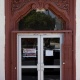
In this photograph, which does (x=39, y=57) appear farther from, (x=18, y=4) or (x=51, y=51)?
(x=18, y=4)

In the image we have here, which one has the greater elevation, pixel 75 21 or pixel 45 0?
pixel 45 0

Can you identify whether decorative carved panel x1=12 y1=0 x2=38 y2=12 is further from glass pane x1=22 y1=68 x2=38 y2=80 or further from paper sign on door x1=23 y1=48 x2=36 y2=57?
glass pane x1=22 y1=68 x2=38 y2=80

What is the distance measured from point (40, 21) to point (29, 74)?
6.42 feet

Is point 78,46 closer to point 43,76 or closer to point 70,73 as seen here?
point 70,73

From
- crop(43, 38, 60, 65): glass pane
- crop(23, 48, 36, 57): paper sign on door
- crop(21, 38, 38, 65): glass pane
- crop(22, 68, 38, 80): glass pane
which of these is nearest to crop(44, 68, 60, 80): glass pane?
crop(43, 38, 60, 65): glass pane

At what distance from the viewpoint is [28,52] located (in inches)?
390

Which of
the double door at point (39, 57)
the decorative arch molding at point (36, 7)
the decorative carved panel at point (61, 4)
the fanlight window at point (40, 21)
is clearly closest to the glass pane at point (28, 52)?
the double door at point (39, 57)

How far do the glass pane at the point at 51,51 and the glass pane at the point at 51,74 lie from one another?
0.25 m

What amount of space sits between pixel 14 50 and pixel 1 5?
1629mm

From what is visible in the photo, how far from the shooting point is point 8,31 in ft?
31.0

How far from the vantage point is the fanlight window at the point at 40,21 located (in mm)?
Answer: 9836

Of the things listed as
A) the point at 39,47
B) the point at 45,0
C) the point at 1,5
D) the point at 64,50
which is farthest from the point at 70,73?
the point at 1,5

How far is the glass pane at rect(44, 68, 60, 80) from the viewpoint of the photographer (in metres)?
9.87

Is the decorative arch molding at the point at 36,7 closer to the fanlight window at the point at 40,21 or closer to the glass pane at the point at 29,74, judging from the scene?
the fanlight window at the point at 40,21
